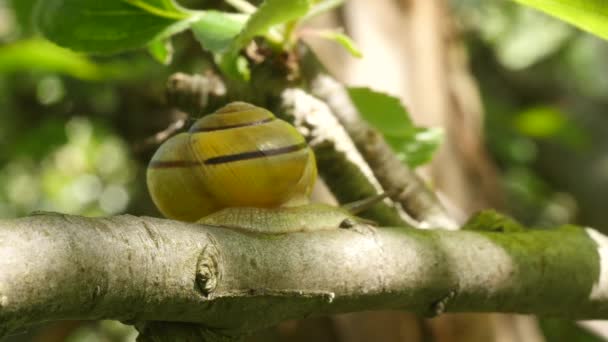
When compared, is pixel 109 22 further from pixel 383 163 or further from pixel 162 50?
pixel 383 163

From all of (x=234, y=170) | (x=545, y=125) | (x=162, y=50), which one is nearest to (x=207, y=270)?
(x=234, y=170)

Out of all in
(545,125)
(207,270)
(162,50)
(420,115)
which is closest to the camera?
(207,270)

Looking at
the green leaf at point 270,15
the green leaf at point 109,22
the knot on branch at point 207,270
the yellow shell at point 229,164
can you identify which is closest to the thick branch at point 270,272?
the knot on branch at point 207,270

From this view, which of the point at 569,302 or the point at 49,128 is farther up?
the point at 569,302

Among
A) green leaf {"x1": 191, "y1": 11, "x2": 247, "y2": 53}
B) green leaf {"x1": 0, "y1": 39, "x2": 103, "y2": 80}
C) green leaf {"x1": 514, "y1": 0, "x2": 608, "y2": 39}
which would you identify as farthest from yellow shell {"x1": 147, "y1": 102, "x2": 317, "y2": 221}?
green leaf {"x1": 0, "y1": 39, "x2": 103, "y2": 80}

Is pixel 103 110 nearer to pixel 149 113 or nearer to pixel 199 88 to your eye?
pixel 149 113

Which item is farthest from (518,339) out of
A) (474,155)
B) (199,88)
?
(199,88)

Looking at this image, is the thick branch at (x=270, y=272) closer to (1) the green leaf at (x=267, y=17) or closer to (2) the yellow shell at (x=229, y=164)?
(2) the yellow shell at (x=229, y=164)
